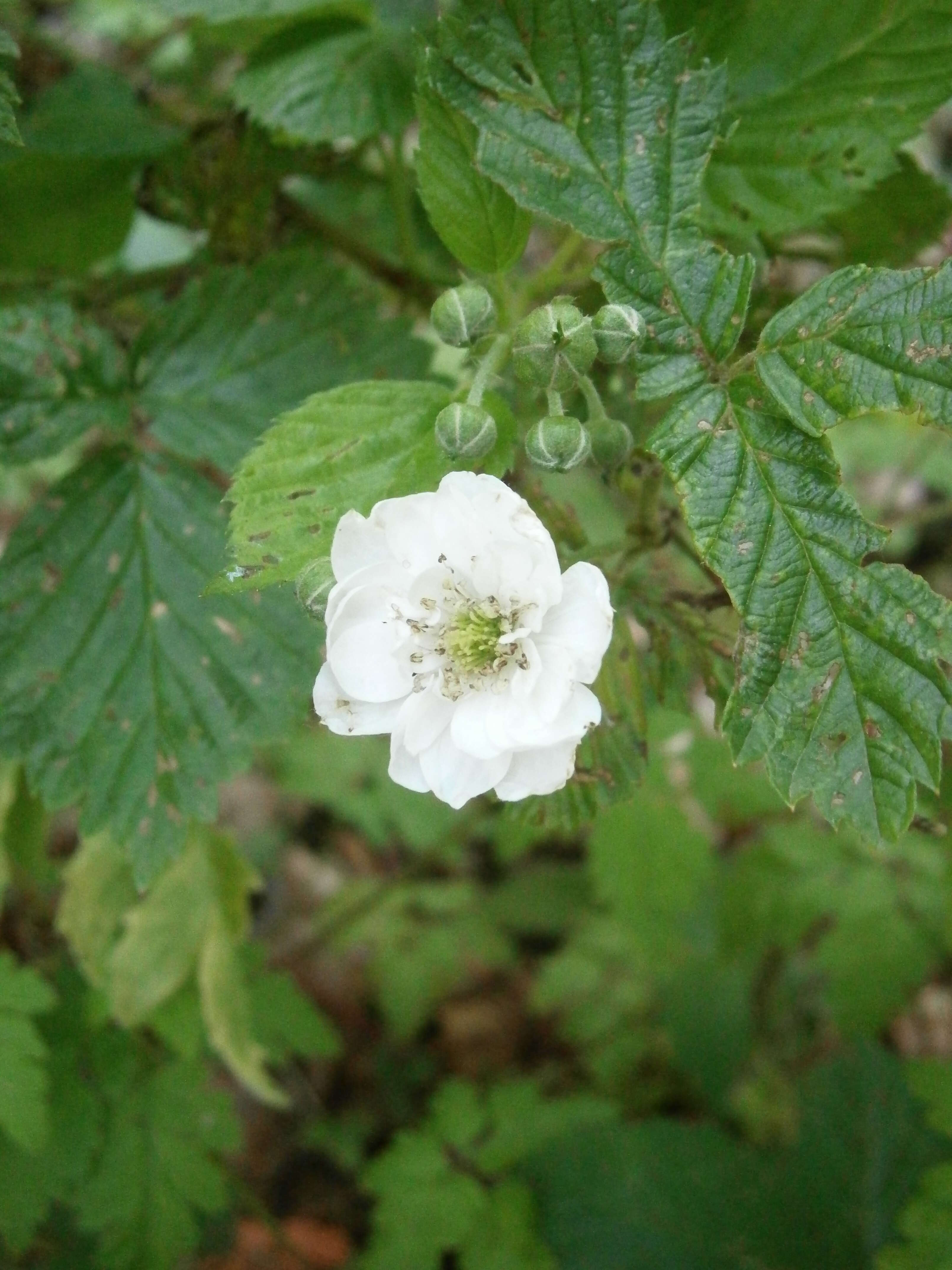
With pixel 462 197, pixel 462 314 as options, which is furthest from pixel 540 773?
pixel 462 197

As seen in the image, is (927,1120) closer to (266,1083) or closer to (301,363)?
(266,1083)

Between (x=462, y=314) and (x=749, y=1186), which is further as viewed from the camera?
(x=749, y=1186)

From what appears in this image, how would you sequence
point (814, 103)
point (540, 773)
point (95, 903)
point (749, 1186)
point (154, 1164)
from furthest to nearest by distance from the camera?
1. point (749, 1186)
2. point (154, 1164)
3. point (95, 903)
4. point (814, 103)
5. point (540, 773)

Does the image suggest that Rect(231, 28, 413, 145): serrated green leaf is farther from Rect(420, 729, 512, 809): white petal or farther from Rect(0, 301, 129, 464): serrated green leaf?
Rect(420, 729, 512, 809): white petal

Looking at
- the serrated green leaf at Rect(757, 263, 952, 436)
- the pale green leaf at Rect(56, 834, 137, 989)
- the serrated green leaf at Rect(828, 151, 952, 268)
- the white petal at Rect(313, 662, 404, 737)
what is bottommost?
the pale green leaf at Rect(56, 834, 137, 989)

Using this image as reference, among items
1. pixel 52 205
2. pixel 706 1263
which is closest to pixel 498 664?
pixel 52 205

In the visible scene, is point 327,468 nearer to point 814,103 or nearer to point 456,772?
point 456,772

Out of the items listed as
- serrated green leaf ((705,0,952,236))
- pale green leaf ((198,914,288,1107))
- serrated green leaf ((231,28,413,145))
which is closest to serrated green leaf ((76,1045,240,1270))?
pale green leaf ((198,914,288,1107))
